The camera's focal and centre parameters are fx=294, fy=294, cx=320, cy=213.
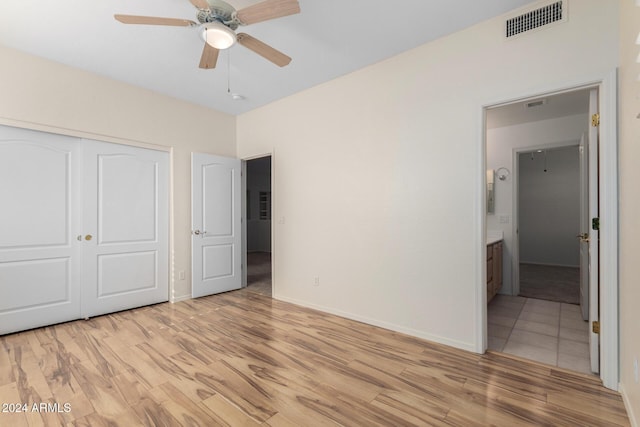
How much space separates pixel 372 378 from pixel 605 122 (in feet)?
7.89

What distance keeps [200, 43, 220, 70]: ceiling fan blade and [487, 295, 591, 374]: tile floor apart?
3.44m

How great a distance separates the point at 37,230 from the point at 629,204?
501 centimetres

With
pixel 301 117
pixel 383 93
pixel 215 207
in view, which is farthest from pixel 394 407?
pixel 215 207

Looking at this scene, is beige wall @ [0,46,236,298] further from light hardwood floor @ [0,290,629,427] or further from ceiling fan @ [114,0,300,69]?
ceiling fan @ [114,0,300,69]

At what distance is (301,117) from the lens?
12.8 feet

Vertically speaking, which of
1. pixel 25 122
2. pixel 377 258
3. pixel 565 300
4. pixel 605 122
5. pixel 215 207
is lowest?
pixel 565 300

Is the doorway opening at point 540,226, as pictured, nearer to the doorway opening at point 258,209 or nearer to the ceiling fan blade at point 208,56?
the ceiling fan blade at point 208,56

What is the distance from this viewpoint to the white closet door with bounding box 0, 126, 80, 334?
294cm

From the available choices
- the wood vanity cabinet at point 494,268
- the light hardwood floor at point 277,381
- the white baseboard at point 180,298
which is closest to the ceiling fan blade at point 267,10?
the light hardwood floor at point 277,381

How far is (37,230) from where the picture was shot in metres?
3.10

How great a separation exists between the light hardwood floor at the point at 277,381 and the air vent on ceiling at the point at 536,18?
103 inches

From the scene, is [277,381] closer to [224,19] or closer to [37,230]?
[224,19]

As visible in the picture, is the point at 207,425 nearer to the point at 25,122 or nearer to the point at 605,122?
the point at 605,122

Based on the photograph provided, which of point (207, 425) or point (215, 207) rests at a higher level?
point (215, 207)
